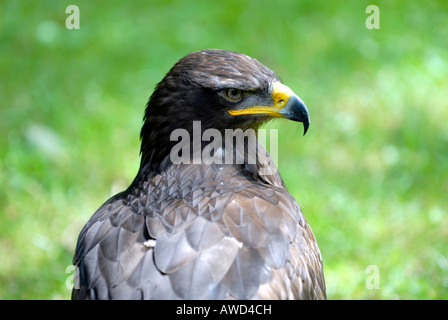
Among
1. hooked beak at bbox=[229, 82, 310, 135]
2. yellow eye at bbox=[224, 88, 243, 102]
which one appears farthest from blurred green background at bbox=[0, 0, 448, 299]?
yellow eye at bbox=[224, 88, 243, 102]

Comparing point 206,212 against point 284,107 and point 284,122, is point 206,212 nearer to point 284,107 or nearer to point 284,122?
point 284,107

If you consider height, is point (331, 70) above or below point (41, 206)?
above

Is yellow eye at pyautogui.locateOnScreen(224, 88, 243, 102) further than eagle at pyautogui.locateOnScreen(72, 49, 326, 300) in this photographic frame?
Yes

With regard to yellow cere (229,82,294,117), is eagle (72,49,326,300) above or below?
below

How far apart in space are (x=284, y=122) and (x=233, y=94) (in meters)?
3.06

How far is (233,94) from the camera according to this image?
3984 mm

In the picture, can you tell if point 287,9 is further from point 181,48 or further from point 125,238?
point 125,238

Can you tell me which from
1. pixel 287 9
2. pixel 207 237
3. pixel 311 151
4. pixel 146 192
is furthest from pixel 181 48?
pixel 207 237

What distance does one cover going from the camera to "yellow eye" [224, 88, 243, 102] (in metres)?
3.96

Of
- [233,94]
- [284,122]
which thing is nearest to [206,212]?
[233,94]

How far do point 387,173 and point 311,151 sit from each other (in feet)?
2.47

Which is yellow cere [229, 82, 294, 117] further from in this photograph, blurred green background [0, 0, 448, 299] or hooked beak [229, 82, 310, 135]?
blurred green background [0, 0, 448, 299]

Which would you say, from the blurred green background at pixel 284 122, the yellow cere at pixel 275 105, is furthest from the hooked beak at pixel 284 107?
the blurred green background at pixel 284 122
